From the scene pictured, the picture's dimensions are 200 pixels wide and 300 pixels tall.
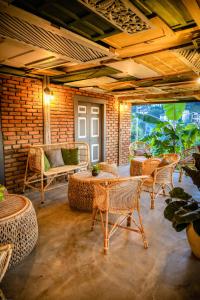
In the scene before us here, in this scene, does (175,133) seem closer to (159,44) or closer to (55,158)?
(55,158)

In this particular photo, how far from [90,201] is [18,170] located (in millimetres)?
1751

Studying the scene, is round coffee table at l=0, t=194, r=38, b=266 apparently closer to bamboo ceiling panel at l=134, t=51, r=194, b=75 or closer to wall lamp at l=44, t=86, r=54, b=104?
bamboo ceiling panel at l=134, t=51, r=194, b=75

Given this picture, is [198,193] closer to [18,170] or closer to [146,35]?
[146,35]

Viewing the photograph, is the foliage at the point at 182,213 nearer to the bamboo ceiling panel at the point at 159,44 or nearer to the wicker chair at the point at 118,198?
the wicker chair at the point at 118,198

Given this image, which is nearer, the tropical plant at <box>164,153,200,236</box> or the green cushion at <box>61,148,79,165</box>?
the tropical plant at <box>164,153,200,236</box>

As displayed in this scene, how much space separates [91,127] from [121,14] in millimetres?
4452

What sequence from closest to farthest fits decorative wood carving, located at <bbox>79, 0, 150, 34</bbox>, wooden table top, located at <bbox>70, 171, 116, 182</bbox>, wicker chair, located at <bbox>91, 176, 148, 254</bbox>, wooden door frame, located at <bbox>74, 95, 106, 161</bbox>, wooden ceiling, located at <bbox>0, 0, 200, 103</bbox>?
decorative wood carving, located at <bbox>79, 0, 150, 34</bbox>
wooden ceiling, located at <bbox>0, 0, 200, 103</bbox>
wicker chair, located at <bbox>91, 176, 148, 254</bbox>
wooden table top, located at <bbox>70, 171, 116, 182</bbox>
wooden door frame, located at <bbox>74, 95, 106, 161</bbox>

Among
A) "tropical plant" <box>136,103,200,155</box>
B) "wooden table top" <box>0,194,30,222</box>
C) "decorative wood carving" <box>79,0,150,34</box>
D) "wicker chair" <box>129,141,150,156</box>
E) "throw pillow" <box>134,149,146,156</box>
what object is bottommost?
"wooden table top" <box>0,194,30,222</box>

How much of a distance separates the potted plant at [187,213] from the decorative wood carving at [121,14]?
4.68ft

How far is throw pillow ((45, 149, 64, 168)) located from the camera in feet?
14.1

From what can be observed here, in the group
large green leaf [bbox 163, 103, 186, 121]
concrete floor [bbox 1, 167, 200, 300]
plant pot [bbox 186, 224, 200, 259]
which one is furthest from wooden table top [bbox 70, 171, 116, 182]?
large green leaf [bbox 163, 103, 186, 121]

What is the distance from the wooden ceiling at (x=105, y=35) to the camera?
1.60 metres

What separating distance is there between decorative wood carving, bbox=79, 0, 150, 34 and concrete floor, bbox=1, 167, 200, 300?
2263 millimetres

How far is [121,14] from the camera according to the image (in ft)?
5.33
